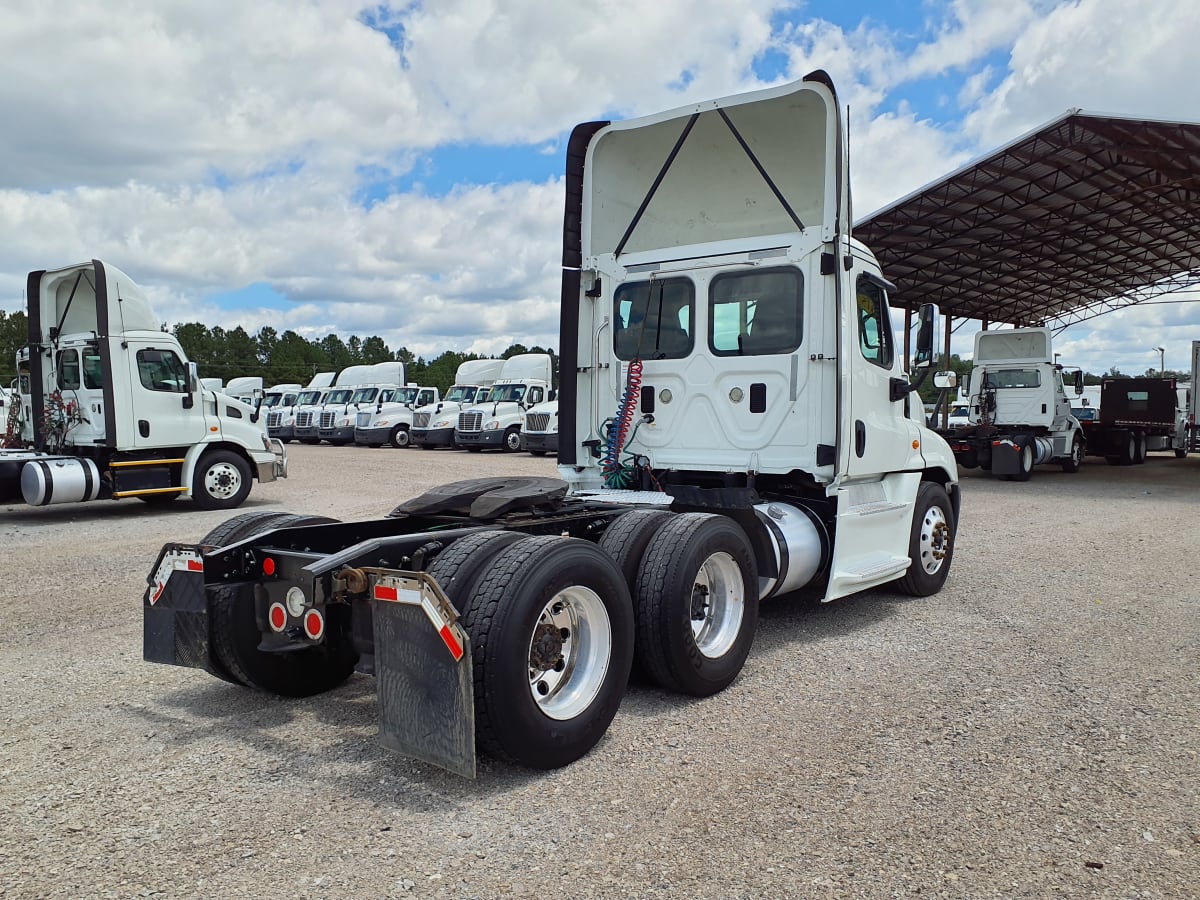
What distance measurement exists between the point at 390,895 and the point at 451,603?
1.07m

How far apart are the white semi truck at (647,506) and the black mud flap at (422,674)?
0.01 m

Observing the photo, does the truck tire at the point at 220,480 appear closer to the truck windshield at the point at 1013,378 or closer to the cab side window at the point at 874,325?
the cab side window at the point at 874,325

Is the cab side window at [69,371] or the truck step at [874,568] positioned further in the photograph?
the cab side window at [69,371]

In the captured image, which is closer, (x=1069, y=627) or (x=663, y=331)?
(x=1069, y=627)

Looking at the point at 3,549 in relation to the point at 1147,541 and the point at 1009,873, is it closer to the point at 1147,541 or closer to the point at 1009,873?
the point at 1009,873

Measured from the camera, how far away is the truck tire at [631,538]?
4.74 m

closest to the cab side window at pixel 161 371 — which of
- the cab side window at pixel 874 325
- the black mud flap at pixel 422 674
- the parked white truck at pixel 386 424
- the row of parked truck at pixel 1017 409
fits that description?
the cab side window at pixel 874 325

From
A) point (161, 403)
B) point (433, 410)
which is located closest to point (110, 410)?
point (161, 403)

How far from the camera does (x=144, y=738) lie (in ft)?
14.0

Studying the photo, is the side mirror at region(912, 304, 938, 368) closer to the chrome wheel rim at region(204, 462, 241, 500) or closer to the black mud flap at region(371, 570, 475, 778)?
the black mud flap at region(371, 570, 475, 778)

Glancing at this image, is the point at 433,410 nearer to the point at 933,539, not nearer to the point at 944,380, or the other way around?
the point at 933,539

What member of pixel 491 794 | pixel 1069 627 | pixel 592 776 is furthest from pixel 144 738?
pixel 1069 627

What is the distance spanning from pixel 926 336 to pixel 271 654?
15.6 ft

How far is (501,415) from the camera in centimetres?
2842
